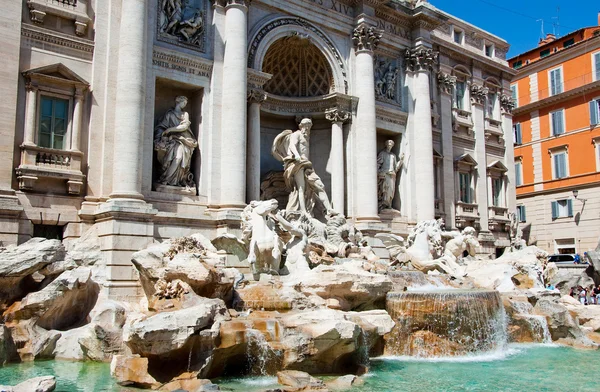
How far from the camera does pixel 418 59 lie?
76.8 ft

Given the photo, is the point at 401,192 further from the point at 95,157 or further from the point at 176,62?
the point at 95,157

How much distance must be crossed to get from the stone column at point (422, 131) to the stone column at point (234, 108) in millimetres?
8427

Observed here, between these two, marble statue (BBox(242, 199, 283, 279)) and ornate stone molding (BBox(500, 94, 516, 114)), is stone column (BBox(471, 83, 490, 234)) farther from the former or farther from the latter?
marble statue (BBox(242, 199, 283, 279))

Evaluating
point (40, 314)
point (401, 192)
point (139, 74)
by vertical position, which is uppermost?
point (139, 74)

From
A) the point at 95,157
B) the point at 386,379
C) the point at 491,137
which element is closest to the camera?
the point at 386,379

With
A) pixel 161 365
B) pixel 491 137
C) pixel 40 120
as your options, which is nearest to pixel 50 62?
pixel 40 120

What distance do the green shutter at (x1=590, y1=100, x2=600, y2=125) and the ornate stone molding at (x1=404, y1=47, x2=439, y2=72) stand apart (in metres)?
12.3

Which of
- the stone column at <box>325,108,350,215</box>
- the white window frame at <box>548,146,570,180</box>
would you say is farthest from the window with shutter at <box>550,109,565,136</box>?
the stone column at <box>325,108,350,215</box>

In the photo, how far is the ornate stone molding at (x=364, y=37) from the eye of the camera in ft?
70.1

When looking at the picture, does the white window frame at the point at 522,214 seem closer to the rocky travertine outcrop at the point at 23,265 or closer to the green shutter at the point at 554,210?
the green shutter at the point at 554,210

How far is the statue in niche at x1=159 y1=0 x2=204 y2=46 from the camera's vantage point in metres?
16.9

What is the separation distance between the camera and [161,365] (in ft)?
32.0

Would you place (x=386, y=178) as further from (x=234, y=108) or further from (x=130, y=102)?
(x=130, y=102)

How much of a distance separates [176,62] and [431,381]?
11.4 meters
